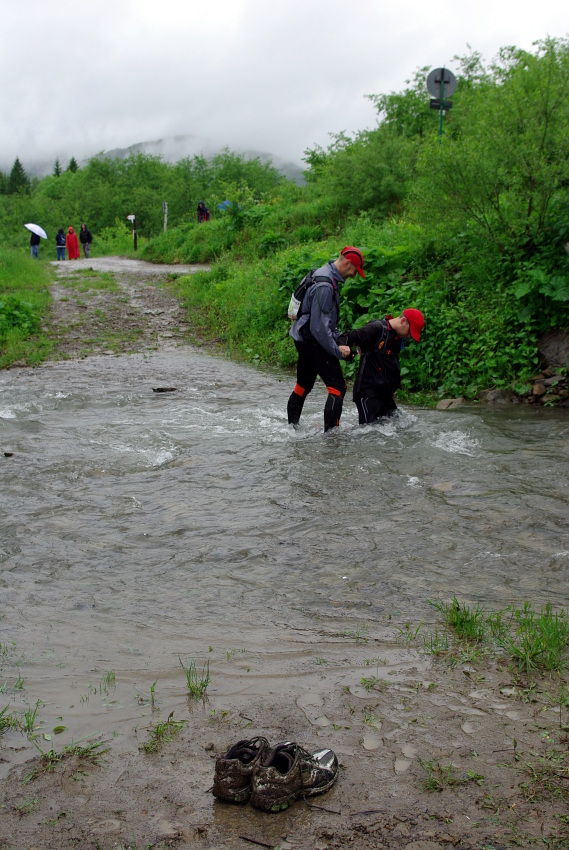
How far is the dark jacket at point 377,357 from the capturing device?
7699mm

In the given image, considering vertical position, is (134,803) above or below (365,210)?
below

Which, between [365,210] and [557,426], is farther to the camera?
[365,210]

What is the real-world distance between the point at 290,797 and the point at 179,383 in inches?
366

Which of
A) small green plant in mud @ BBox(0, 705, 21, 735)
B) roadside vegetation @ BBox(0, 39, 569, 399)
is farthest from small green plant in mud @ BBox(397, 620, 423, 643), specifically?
roadside vegetation @ BBox(0, 39, 569, 399)

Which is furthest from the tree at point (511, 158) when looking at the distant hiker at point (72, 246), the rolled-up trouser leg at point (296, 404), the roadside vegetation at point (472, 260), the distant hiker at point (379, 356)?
the distant hiker at point (72, 246)

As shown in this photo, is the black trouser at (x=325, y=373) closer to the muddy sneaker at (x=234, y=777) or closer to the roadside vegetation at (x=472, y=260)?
the roadside vegetation at (x=472, y=260)

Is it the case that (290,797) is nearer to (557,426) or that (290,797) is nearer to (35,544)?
(35,544)

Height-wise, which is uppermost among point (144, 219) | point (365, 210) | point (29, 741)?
point (144, 219)

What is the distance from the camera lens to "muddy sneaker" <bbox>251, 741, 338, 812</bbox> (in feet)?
8.32

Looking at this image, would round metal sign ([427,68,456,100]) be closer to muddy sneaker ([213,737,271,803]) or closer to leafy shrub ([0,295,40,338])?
leafy shrub ([0,295,40,338])

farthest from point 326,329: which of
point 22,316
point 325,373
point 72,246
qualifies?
point 72,246

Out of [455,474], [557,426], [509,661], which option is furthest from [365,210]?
[509,661]

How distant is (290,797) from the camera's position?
2.56 m

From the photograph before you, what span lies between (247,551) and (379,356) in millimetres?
3378
